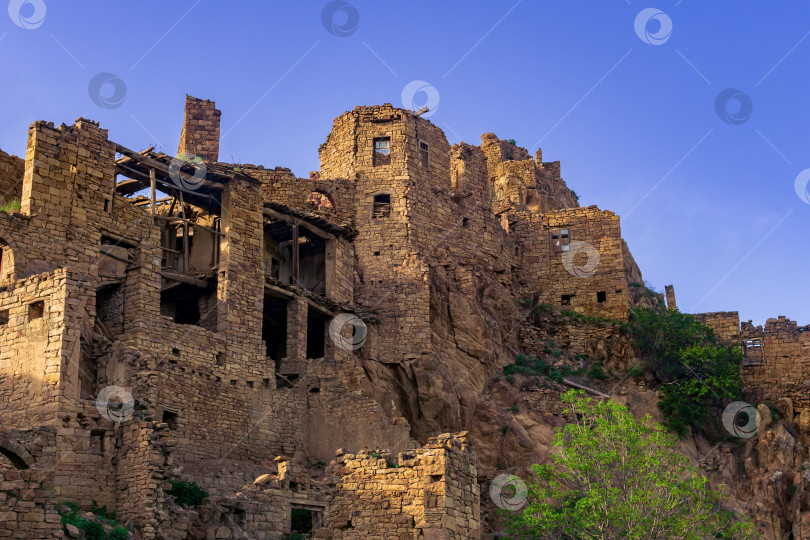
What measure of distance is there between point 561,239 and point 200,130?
1705 cm

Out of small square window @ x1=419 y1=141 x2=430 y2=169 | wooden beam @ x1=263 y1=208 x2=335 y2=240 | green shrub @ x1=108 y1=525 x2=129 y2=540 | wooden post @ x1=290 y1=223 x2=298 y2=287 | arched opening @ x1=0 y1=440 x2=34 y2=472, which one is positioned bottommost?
green shrub @ x1=108 y1=525 x2=129 y2=540

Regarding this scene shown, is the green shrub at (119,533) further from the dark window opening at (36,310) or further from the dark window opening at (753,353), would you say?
the dark window opening at (753,353)

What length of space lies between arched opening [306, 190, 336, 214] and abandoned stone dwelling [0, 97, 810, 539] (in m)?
0.09

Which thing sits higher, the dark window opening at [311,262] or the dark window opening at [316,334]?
the dark window opening at [311,262]

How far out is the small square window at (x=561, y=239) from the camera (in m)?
53.8

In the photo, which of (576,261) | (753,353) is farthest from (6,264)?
A: (753,353)

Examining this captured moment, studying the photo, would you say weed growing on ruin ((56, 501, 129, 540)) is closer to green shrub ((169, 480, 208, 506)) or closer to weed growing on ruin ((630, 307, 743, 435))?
green shrub ((169, 480, 208, 506))

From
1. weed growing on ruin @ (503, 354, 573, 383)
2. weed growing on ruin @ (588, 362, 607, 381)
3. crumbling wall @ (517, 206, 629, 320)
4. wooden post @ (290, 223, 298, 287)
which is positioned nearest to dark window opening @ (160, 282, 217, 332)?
wooden post @ (290, 223, 298, 287)

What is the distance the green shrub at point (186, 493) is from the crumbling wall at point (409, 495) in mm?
3890

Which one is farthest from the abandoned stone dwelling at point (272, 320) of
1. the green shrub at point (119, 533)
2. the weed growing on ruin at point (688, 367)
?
the weed growing on ruin at point (688, 367)

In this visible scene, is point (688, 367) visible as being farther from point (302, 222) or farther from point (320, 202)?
point (302, 222)

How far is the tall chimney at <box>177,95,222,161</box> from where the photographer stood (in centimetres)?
4731

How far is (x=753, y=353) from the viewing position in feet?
171

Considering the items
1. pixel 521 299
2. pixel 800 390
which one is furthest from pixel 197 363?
pixel 800 390
